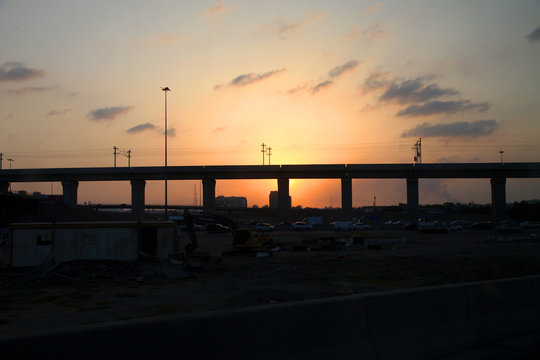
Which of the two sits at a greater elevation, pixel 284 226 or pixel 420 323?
pixel 420 323

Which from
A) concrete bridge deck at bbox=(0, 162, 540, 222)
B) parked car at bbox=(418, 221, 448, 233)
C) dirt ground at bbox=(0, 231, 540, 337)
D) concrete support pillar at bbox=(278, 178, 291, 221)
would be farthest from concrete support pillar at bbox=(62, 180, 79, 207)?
dirt ground at bbox=(0, 231, 540, 337)

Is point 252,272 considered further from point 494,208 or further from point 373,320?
point 494,208

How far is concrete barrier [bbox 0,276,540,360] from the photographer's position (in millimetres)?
4887

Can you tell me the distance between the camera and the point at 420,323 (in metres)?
7.66

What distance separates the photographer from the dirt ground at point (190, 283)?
14.8m

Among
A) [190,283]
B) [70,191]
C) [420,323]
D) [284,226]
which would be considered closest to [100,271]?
[190,283]

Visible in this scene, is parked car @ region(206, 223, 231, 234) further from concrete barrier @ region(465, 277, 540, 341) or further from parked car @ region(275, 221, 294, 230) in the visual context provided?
concrete barrier @ region(465, 277, 540, 341)

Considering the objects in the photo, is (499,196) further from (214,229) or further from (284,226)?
(214,229)

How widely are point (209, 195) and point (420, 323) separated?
76.9 meters

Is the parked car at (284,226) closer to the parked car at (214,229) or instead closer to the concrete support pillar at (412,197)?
the parked car at (214,229)

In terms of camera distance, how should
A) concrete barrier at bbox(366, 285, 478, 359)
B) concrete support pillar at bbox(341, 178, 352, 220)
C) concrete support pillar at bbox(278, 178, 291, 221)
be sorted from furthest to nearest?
concrete support pillar at bbox(278, 178, 291, 221), concrete support pillar at bbox(341, 178, 352, 220), concrete barrier at bbox(366, 285, 478, 359)

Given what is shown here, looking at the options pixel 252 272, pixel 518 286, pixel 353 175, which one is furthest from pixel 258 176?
pixel 518 286

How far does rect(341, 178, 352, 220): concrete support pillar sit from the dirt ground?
2036 inches

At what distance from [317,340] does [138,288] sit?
1480 centimetres
